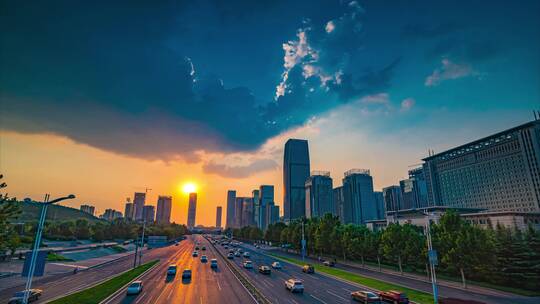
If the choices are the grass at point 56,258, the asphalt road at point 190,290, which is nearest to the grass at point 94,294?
the asphalt road at point 190,290

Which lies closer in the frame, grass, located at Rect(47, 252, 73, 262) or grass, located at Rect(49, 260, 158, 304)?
grass, located at Rect(49, 260, 158, 304)

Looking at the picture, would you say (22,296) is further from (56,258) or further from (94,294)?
(56,258)

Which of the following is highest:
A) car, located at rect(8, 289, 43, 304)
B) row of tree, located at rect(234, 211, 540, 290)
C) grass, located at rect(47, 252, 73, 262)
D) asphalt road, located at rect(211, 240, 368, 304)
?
row of tree, located at rect(234, 211, 540, 290)

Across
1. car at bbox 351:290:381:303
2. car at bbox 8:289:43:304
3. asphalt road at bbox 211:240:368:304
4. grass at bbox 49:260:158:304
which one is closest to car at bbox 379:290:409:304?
car at bbox 351:290:381:303

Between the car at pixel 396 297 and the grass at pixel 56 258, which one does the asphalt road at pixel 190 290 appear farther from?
the grass at pixel 56 258

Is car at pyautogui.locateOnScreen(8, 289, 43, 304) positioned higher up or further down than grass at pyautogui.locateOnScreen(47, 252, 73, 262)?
higher up

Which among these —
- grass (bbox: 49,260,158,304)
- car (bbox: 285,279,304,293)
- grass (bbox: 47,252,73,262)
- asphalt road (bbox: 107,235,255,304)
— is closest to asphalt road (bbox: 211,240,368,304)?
car (bbox: 285,279,304,293)

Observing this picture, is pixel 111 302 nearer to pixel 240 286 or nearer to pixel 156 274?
pixel 240 286

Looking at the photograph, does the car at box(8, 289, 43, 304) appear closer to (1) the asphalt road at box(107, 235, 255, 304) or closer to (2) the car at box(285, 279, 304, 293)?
(1) the asphalt road at box(107, 235, 255, 304)

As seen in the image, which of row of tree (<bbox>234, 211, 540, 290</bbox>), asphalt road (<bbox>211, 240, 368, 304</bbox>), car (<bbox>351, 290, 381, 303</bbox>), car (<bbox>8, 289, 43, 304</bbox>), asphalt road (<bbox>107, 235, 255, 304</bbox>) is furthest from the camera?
row of tree (<bbox>234, 211, 540, 290</bbox>)

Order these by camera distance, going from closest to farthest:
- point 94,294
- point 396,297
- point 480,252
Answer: point 396,297
point 94,294
point 480,252

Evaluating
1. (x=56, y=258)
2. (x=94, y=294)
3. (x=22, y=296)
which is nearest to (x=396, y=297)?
(x=94, y=294)

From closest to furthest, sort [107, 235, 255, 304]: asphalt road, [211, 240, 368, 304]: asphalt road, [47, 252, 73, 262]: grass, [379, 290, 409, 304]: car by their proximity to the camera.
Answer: [379, 290, 409, 304]: car → [107, 235, 255, 304]: asphalt road → [211, 240, 368, 304]: asphalt road → [47, 252, 73, 262]: grass
